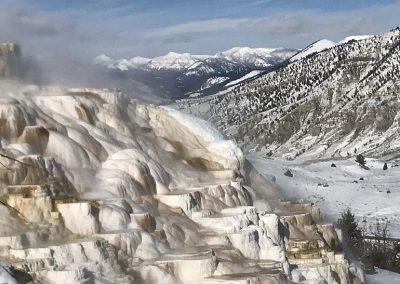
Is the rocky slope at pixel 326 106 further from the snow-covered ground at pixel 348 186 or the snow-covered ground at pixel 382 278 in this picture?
the snow-covered ground at pixel 382 278

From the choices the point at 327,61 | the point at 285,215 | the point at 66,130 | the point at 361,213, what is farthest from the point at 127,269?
the point at 327,61

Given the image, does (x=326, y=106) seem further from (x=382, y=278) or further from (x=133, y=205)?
(x=133, y=205)

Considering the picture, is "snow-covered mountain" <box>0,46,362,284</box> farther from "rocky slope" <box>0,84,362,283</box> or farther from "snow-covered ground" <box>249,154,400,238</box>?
"snow-covered ground" <box>249,154,400,238</box>

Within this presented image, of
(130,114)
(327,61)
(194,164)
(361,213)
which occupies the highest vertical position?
(327,61)

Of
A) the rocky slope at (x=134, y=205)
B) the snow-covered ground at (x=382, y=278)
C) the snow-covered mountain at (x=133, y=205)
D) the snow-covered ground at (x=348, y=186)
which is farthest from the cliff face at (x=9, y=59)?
the snow-covered ground at (x=348, y=186)

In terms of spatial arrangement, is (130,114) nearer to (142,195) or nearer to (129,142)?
(129,142)

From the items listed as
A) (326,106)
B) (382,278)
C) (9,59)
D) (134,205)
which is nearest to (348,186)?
(382,278)

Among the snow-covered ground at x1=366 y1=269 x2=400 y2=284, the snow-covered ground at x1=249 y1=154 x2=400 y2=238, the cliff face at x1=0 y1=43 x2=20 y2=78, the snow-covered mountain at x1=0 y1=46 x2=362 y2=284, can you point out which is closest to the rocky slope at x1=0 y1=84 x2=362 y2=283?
the snow-covered mountain at x1=0 y1=46 x2=362 y2=284
